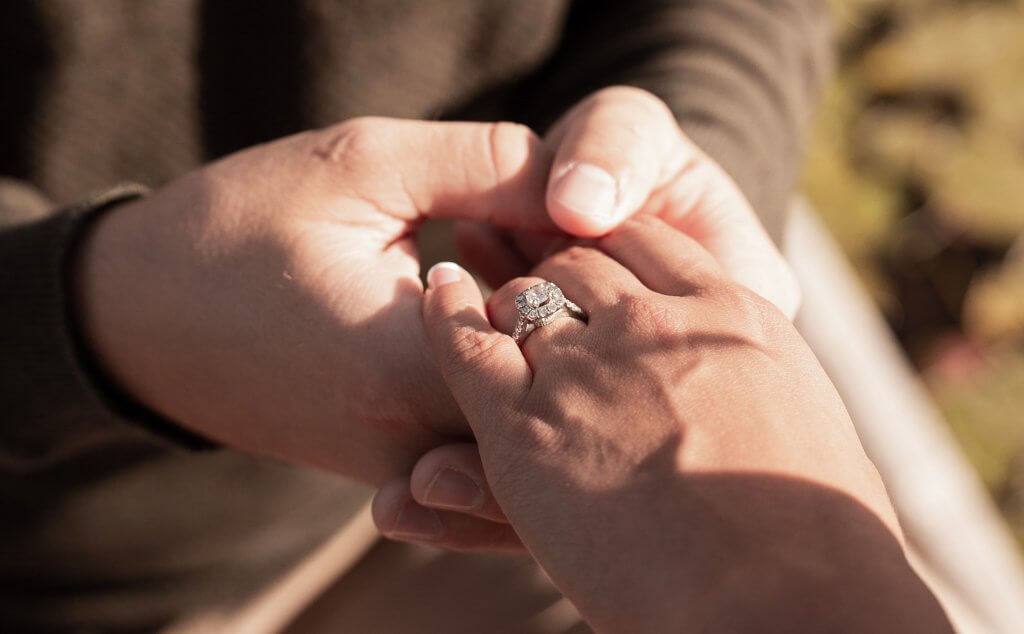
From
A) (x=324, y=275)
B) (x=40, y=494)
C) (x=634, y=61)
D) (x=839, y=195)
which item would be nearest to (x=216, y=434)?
(x=324, y=275)

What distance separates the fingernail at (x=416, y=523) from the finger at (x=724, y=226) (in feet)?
1.33

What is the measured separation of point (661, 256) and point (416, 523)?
361mm

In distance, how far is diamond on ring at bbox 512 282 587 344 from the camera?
860mm

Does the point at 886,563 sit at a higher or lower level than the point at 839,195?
higher

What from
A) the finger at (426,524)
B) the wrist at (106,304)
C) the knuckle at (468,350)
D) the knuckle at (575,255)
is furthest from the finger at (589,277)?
the wrist at (106,304)

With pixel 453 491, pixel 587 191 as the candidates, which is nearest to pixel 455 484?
pixel 453 491

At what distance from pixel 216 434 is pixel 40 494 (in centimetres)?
40

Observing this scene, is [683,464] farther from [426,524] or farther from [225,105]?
[225,105]

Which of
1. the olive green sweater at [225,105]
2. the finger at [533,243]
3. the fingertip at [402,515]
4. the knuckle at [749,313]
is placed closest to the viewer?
the knuckle at [749,313]

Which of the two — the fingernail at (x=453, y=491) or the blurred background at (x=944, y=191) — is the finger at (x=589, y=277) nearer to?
the fingernail at (x=453, y=491)

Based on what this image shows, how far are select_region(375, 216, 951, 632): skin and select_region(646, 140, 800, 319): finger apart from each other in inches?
5.3

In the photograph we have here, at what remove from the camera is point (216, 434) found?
1.06 metres

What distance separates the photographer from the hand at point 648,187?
3.22 ft

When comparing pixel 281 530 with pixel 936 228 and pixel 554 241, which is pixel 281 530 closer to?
pixel 554 241
